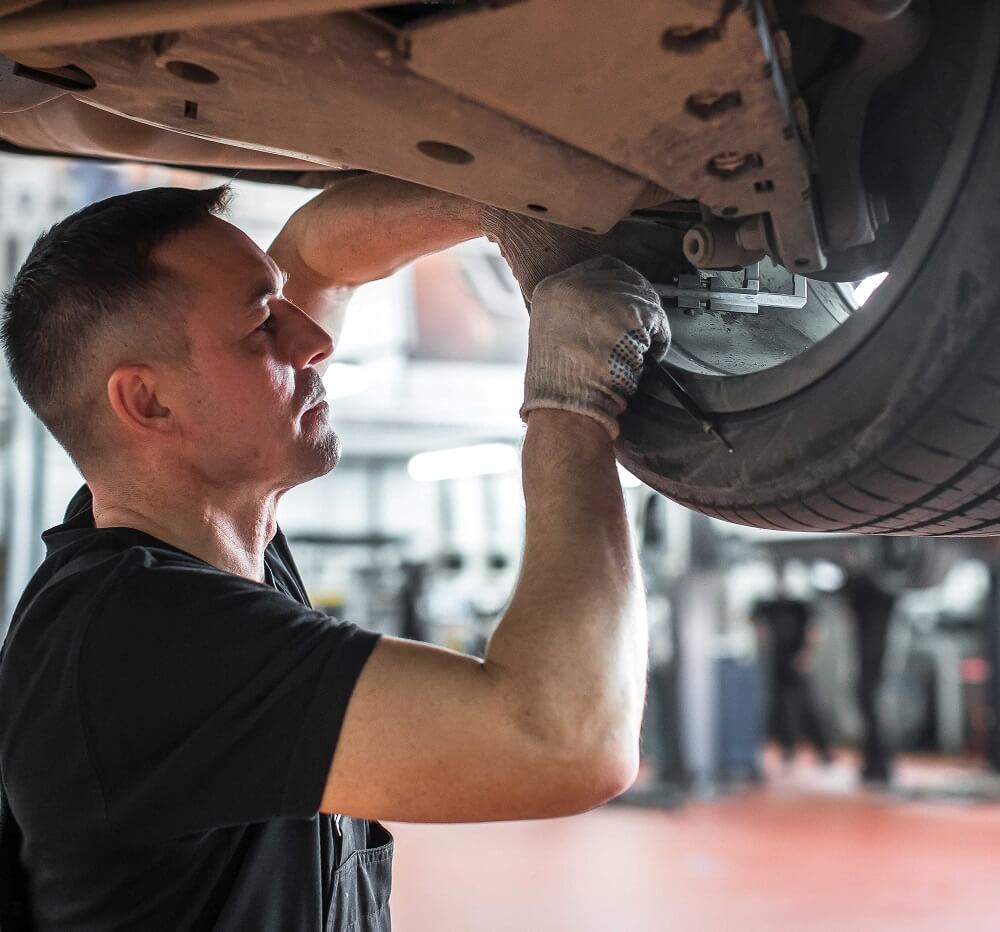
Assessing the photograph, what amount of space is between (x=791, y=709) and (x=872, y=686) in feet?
5.94

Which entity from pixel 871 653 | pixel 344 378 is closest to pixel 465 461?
pixel 344 378

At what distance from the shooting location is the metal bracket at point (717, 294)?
3.87 ft

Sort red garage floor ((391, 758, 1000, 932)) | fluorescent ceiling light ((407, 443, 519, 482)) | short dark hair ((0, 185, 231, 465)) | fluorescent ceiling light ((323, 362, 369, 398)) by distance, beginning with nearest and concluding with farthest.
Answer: short dark hair ((0, 185, 231, 465)), red garage floor ((391, 758, 1000, 932)), fluorescent ceiling light ((323, 362, 369, 398)), fluorescent ceiling light ((407, 443, 519, 482))

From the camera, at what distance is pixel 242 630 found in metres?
0.91

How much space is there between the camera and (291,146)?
0.94 meters

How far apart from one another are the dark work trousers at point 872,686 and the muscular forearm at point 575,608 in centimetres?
619

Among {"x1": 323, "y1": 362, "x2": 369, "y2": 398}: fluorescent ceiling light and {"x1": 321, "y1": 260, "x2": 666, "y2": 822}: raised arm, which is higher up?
{"x1": 323, "y1": 362, "x2": 369, "y2": 398}: fluorescent ceiling light

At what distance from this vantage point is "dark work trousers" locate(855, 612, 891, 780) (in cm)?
674

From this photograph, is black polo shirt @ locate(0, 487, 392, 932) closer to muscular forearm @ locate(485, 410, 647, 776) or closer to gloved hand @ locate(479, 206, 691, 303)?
muscular forearm @ locate(485, 410, 647, 776)

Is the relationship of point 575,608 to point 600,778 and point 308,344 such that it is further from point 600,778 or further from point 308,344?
point 308,344

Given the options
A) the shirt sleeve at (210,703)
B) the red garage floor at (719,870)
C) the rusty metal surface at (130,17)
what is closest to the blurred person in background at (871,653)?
the red garage floor at (719,870)

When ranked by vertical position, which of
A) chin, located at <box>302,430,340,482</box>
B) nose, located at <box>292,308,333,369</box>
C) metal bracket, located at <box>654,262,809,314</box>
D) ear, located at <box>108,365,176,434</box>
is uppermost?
metal bracket, located at <box>654,262,809,314</box>

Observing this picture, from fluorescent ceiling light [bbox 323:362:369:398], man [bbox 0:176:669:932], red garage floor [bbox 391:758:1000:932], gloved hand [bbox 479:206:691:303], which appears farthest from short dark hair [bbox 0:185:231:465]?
fluorescent ceiling light [bbox 323:362:369:398]

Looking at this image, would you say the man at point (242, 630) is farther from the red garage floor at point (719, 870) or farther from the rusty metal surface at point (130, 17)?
the red garage floor at point (719, 870)
